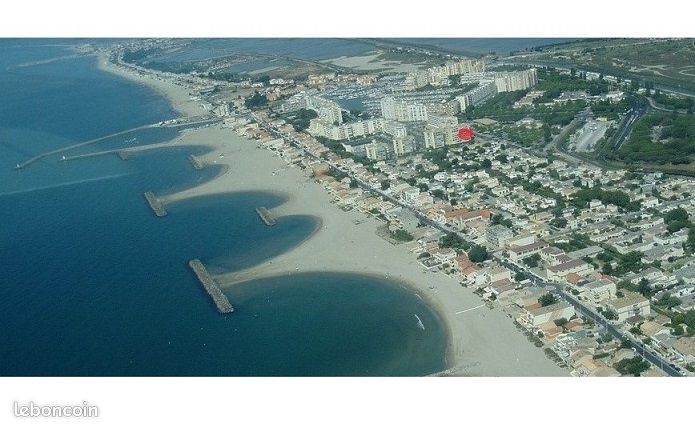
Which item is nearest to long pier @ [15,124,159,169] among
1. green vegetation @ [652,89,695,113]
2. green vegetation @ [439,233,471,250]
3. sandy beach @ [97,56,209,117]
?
sandy beach @ [97,56,209,117]

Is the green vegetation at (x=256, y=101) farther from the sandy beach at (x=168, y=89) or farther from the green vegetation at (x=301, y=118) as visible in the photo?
the green vegetation at (x=301, y=118)

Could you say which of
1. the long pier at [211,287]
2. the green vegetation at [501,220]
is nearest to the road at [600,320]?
the green vegetation at [501,220]

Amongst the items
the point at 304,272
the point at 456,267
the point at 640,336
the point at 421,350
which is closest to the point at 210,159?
the point at 304,272

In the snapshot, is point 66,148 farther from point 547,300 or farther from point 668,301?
point 668,301

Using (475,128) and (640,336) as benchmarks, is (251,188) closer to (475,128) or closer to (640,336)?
(475,128)

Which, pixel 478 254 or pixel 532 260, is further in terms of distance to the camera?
A: pixel 478 254

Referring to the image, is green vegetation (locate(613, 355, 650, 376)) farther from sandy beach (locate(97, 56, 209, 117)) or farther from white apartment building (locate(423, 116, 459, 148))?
sandy beach (locate(97, 56, 209, 117))

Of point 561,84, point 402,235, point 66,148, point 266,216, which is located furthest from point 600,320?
point 66,148
